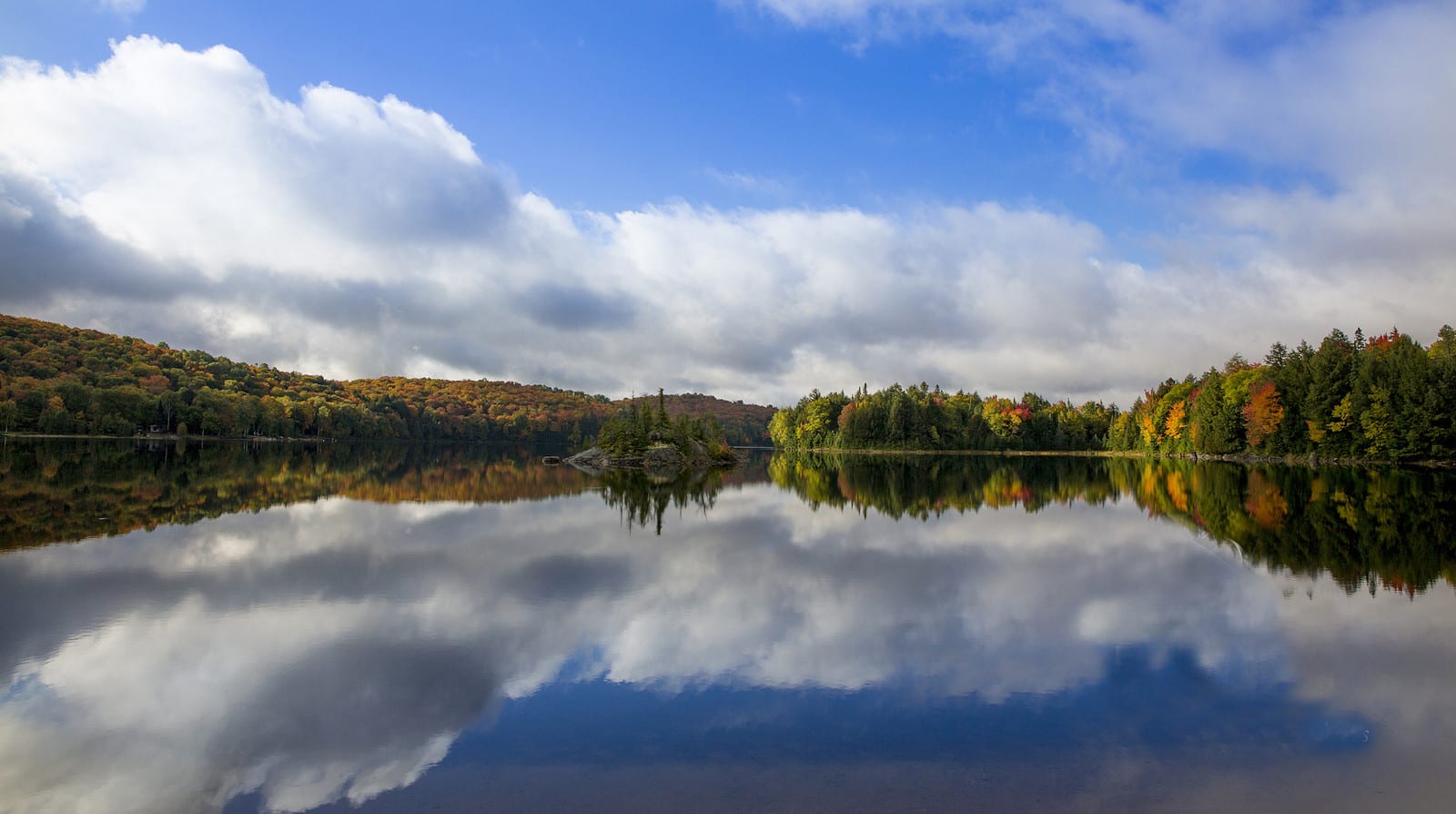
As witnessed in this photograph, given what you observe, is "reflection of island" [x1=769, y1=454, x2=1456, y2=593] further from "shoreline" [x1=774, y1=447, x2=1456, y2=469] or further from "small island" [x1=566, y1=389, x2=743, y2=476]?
"small island" [x1=566, y1=389, x2=743, y2=476]

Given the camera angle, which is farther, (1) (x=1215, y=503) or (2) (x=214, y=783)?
(1) (x=1215, y=503)

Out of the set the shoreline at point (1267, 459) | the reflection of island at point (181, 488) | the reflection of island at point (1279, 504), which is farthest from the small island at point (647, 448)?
the shoreline at point (1267, 459)

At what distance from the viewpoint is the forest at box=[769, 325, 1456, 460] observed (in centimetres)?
5622

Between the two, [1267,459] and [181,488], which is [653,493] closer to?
[181,488]

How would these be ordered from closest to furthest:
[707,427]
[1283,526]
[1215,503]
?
[1283,526]
[1215,503]
[707,427]

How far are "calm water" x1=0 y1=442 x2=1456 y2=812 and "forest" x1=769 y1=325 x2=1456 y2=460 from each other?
49.7 meters

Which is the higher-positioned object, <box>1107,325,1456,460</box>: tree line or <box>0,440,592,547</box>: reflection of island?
<box>1107,325,1456,460</box>: tree line

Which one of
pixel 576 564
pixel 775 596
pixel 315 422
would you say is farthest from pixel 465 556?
pixel 315 422

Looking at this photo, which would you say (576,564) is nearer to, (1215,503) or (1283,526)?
(1283,526)

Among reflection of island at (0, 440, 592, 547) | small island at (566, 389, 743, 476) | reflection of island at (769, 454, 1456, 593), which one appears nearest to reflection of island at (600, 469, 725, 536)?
reflection of island at (0, 440, 592, 547)

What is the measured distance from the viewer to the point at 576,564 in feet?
51.1

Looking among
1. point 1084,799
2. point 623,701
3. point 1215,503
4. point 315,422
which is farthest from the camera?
point 315,422

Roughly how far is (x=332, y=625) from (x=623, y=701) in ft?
17.0

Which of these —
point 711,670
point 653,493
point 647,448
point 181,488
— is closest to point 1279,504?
point 653,493
